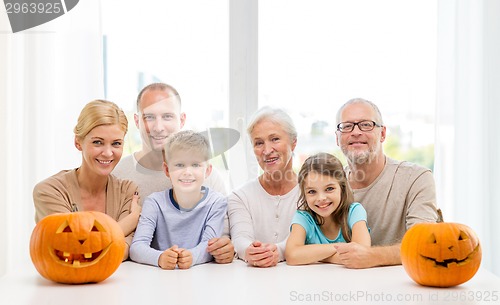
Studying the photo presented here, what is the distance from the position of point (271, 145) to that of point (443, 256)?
0.76m

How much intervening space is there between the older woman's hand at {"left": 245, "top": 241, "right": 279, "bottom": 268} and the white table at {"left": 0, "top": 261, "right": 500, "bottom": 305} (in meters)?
0.03

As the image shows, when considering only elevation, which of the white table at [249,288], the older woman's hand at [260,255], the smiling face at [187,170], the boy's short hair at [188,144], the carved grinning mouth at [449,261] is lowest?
the white table at [249,288]

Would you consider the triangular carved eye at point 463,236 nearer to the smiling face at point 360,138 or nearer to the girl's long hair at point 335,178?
the girl's long hair at point 335,178

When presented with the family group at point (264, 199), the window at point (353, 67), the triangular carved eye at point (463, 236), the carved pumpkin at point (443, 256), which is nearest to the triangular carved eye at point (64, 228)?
the family group at point (264, 199)

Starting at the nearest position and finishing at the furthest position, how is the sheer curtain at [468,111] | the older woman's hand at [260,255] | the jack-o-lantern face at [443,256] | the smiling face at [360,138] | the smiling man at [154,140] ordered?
the jack-o-lantern face at [443,256]
the older woman's hand at [260,255]
the smiling face at [360,138]
the smiling man at [154,140]
the sheer curtain at [468,111]

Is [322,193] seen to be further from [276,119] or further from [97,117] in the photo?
[97,117]

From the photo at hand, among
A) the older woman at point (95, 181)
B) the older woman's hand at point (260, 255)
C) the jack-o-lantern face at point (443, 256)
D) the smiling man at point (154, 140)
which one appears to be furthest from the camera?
the smiling man at point (154, 140)

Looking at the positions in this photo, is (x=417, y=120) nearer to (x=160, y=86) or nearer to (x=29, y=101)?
(x=160, y=86)

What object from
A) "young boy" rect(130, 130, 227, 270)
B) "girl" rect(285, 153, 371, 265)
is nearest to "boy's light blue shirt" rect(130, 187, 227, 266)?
"young boy" rect(130, 130, 227, 270)

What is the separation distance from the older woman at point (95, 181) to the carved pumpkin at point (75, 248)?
0.33m

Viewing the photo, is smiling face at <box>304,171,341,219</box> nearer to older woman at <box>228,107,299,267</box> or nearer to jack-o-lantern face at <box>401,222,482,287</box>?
older woman at <box>228,107,299,267</box>

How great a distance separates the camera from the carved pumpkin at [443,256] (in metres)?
1.98

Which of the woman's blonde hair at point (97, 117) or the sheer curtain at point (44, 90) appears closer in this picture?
the woman's blonde hair at point (97, 117)

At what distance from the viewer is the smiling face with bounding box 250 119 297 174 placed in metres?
2.48
